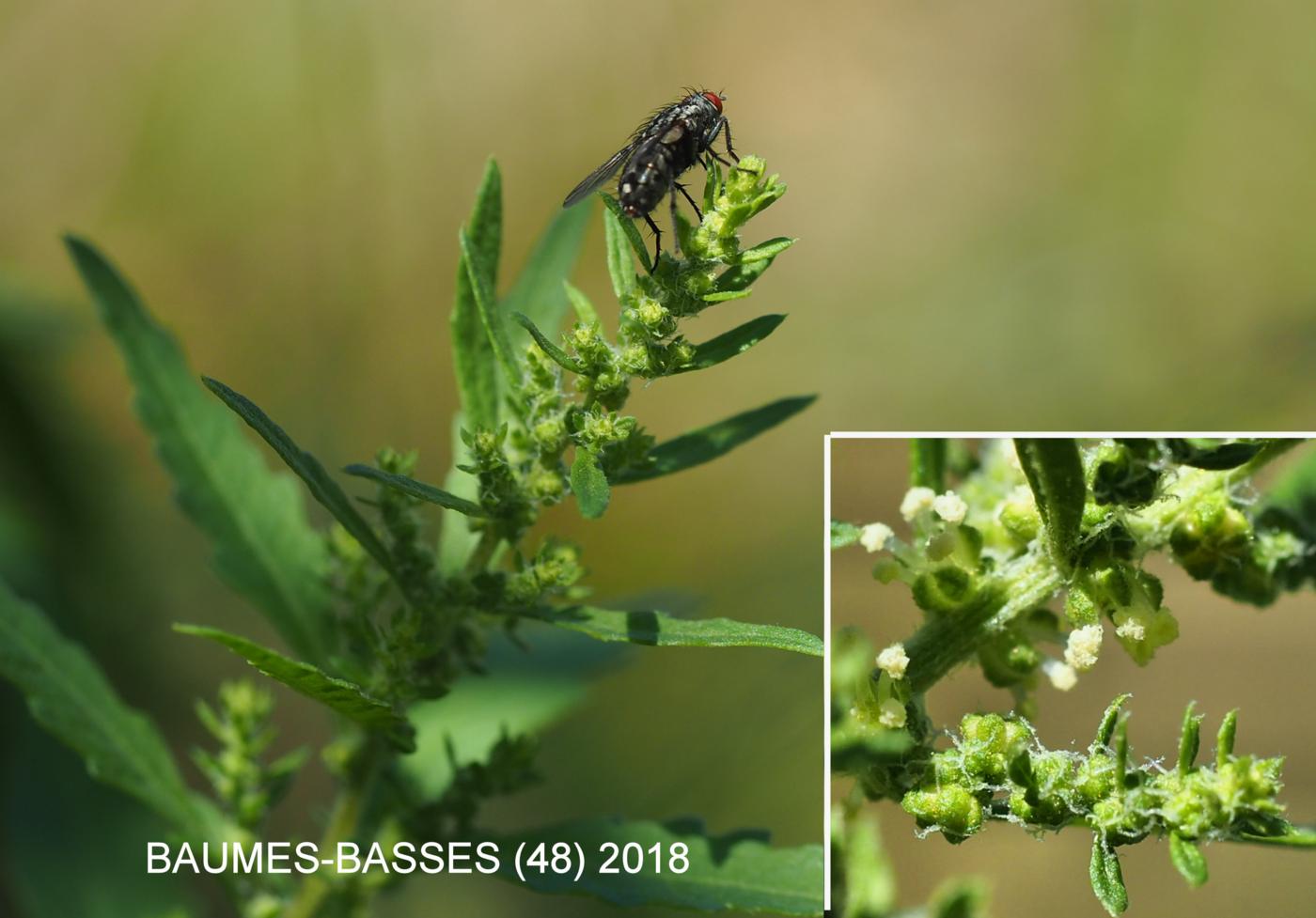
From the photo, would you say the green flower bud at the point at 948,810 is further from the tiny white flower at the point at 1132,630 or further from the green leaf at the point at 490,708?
the green leaf at the point at 490,708

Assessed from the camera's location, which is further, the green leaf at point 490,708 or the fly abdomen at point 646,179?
the green leaf at point 490,708

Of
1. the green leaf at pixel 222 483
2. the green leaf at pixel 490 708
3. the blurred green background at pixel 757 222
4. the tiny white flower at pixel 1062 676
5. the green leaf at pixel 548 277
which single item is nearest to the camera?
the tiny white flower at pixel 1062 676

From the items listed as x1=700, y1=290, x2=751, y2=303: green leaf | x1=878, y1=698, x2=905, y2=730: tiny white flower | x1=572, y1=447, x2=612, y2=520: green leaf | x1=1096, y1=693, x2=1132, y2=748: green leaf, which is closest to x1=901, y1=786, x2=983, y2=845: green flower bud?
x1=878, y1=698, x2=905, y2=730: tiny white flower

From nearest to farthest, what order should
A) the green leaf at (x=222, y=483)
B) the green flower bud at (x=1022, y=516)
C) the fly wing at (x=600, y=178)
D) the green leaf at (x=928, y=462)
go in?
the green flower bud at (x=1022, y=516), the green leaf at (x=928, y=462), the fly wing at (x=600, y=178), the green leaf at (x=222, y=483)

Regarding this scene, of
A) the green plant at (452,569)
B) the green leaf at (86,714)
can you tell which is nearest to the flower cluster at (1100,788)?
the green plant at (452,569)

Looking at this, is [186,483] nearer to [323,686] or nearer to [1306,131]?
[323,686]
